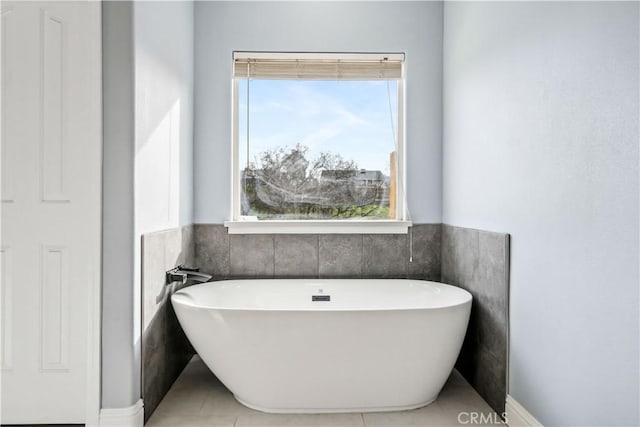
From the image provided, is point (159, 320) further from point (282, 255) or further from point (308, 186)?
point (308, 186)

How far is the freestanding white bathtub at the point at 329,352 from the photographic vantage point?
80.3 inches

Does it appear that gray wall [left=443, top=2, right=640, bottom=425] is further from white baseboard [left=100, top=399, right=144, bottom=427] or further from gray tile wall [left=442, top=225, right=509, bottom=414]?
white baseboard [left=100, top=399, right=144, bottom=427]

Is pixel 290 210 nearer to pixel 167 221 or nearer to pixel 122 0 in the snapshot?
pixel 167 221

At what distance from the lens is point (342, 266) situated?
9.95 ft

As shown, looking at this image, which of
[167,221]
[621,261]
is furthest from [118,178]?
[621,261]

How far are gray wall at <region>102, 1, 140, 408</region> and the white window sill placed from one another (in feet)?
3.58

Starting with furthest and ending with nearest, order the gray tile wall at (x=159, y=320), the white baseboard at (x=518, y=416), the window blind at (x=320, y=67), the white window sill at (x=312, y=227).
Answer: the window blind at (x=320, y=67) < the white window sill at (x=312, y=227) < the gray tile wall at (x=159, y=320) < the white baseboard at (x=518, y=416)

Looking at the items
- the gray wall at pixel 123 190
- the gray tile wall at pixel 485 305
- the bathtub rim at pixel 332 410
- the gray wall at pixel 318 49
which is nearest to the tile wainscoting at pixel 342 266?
the gray tile wall at pixel 485 305

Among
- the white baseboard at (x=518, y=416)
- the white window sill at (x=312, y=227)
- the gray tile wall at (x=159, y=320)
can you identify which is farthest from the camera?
the white window sill at (x=312, y=227)

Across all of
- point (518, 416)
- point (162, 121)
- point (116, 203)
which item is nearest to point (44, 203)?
point (116, 203)

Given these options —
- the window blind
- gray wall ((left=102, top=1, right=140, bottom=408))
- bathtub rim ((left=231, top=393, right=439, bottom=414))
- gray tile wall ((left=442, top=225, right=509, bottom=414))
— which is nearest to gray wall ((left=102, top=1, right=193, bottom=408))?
gray wall ((left=102, top=1, right=140, bottom=408))

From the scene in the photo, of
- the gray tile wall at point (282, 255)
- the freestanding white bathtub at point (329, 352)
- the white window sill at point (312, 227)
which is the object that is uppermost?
the white window sill at point (312, 227)

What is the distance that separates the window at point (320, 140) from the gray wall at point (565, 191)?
2.71 ft

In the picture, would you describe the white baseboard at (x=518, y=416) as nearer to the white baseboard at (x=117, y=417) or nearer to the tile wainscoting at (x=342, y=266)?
the tile wainscoting at (x=342, y=266)
